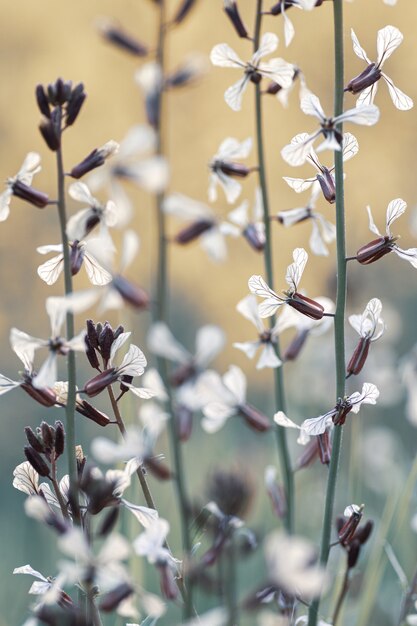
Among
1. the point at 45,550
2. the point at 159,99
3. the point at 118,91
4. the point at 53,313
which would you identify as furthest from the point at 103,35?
the point at 118,91

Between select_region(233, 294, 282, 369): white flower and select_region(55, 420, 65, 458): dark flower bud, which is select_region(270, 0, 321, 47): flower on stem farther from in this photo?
select_region(55, 420, 65, 458): dark flower bud

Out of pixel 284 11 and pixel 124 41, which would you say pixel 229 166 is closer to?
pixel 284 11

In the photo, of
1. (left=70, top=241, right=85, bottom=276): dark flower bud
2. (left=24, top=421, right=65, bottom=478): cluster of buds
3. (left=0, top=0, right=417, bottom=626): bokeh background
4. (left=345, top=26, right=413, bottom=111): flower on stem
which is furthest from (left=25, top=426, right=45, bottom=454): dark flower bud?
(left=0, top=0, right=417, bottom=626): bokeh background

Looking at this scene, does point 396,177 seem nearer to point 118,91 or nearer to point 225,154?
point 118,91

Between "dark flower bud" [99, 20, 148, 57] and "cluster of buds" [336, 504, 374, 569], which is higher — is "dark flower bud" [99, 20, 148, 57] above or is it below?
above

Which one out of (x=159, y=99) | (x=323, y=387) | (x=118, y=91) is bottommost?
(x=323, y=387)

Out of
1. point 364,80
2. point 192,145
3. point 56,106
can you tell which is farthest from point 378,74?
point 192,145
